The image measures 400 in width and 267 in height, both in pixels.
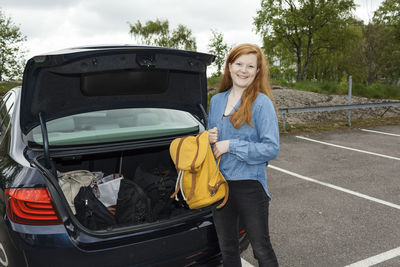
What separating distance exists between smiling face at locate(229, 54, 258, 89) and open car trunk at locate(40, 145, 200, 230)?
896 millimetres

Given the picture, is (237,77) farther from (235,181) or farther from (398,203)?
(398,203)

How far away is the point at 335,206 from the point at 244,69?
118 inches

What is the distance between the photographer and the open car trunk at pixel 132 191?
2.29m

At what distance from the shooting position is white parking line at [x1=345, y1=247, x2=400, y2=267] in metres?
2.98

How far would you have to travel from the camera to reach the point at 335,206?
14.2 feet

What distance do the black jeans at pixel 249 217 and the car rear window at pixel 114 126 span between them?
0.86 metres

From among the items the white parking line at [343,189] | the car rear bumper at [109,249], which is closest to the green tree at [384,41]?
the white parking line at [343,189]

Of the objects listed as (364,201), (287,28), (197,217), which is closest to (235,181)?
(197,217)

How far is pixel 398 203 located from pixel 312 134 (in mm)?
5099

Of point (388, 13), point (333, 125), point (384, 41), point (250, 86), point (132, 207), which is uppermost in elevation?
point (388, 13)

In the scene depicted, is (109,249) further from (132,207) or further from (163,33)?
(163,33)

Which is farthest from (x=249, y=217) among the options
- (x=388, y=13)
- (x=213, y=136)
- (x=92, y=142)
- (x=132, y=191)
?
(x=388, y=13)

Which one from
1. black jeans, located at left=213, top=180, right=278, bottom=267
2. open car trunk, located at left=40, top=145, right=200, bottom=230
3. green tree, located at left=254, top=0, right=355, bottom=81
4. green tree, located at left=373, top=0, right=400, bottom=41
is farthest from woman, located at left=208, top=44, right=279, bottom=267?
green tree, located at left=373, top=0, right=400, bottom=41

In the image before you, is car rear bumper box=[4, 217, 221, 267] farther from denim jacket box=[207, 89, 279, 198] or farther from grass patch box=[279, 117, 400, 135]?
grass patch box=[279, 117, 400, 135]
